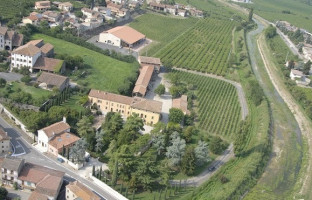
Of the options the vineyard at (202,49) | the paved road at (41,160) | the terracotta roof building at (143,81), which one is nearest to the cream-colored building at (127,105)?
the terracotta roof building at (143,81)

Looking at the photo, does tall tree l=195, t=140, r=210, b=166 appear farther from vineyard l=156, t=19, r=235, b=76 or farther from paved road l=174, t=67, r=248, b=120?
vineyard l=156, t=19, r=235, b=76

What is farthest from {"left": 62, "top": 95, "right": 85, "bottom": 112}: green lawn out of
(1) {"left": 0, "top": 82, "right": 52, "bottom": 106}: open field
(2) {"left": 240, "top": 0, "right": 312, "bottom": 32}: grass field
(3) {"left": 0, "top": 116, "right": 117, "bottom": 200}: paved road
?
(2) {"left": 240, "top": 0, "right": 312, "bottom": 32}: grass field

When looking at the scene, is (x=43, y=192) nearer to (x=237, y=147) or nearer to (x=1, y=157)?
(x=1, y=157)

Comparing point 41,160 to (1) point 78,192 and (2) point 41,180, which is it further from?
(1) point 78,192

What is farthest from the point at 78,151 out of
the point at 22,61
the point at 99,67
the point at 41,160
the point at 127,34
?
the point at 127,34

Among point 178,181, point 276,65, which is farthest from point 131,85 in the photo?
point 276,65

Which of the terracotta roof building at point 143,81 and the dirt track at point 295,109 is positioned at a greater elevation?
the terracotta roof building at point 143,81

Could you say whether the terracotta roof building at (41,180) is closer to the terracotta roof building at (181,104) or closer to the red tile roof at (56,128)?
the red tile roof at (56,128)
